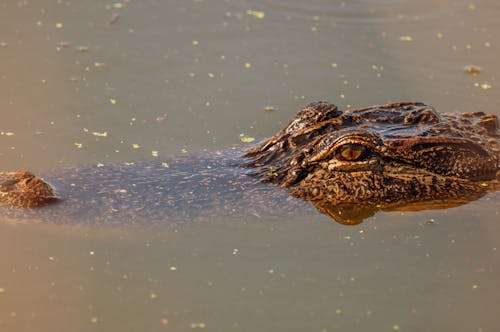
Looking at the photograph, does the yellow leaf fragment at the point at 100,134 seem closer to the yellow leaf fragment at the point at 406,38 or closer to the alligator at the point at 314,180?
the alligator at the point at 314,180

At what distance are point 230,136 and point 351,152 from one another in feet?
→ 6.40

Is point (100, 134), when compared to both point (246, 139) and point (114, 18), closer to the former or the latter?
point (246, 139)

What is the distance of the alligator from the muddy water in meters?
0.14

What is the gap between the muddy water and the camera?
5273mm

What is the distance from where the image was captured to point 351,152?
568 centimetres

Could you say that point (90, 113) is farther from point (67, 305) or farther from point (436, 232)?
point (436, 232)

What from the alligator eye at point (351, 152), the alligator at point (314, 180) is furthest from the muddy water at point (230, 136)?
the alligator eye at point (351, 152)

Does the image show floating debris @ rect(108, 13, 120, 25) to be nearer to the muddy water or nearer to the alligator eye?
the muddy water

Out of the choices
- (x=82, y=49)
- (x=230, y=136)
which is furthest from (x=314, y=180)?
(x=82, y=49)

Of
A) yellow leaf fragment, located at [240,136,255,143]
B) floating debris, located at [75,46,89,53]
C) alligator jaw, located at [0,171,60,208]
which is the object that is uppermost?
floating debris, located at [75,46,89,53]

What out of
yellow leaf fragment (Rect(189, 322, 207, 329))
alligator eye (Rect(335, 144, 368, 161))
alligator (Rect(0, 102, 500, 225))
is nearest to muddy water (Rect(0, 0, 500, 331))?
yellow leaf fragment (Rect(189, 322, 207, 329))

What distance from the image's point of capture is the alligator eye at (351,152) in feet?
18.6

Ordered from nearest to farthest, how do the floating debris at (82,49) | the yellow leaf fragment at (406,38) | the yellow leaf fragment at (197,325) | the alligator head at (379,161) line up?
the yellow leaf fragment at (197,325), the alligator head at (379,161), the floating debris at (82,49), the yellow leaf fragment at (406,38)

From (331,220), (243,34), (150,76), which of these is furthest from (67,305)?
(243,34)
